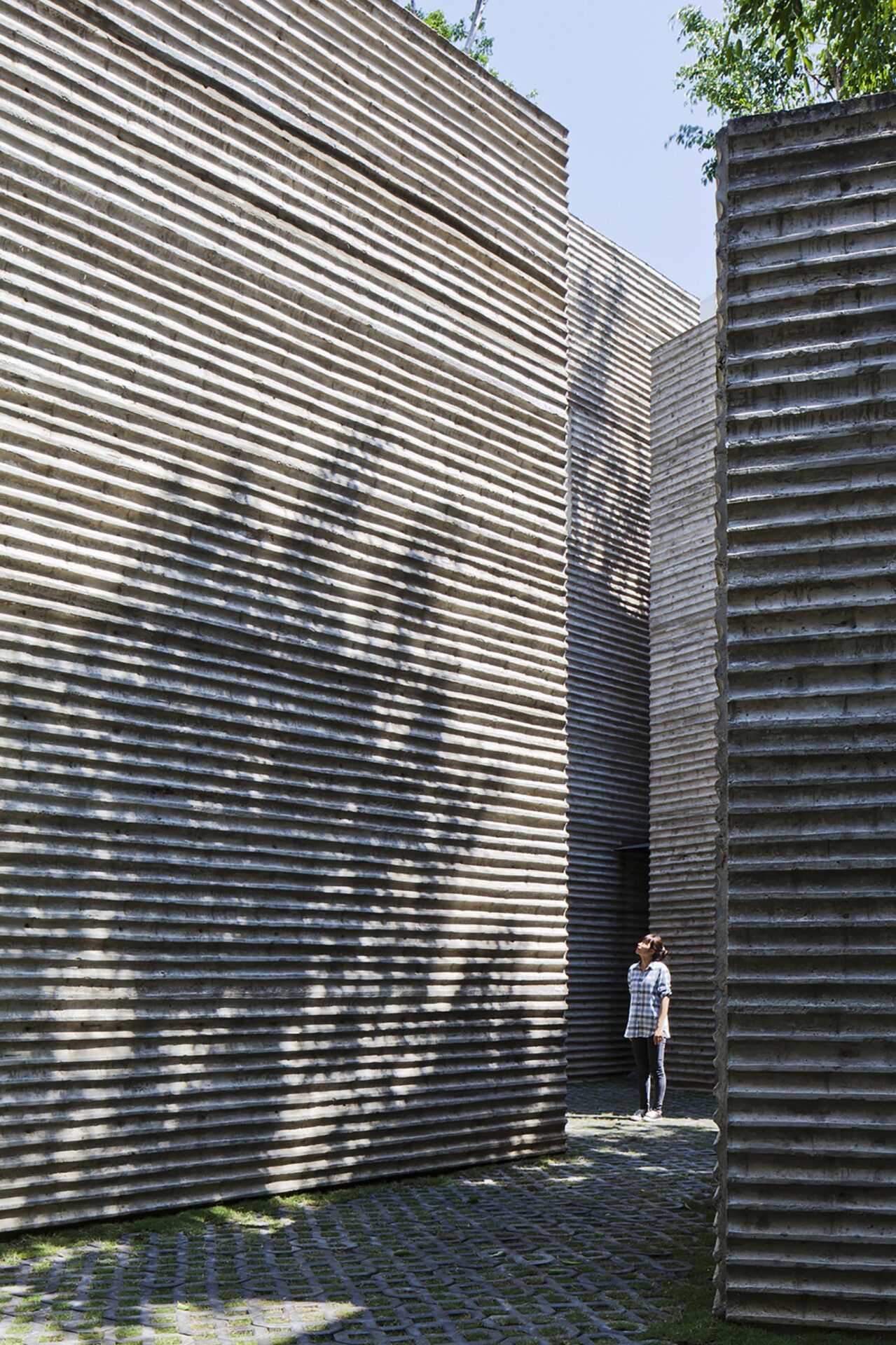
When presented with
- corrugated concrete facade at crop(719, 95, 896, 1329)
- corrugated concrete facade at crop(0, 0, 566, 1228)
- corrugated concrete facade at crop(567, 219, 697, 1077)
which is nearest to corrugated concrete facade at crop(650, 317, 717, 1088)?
corrugated concrete facade at crop(567, 219, 697, 1077)

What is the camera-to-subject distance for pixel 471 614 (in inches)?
391

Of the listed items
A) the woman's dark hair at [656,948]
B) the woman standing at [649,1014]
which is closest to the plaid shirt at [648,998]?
the woman standing at [649,1014]

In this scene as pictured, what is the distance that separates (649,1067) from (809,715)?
7.73m

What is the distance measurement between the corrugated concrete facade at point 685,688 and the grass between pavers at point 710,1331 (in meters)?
9.77

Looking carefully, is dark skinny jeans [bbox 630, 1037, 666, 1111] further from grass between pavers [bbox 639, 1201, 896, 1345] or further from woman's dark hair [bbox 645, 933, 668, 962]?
grass between pavers [bbox 639, 1201, 896, 1345]

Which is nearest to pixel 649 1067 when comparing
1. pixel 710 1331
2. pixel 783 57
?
pixel 710 1331

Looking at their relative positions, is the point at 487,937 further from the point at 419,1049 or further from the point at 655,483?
the point at 655,483

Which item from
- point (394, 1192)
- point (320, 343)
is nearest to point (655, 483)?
point (320, 343)

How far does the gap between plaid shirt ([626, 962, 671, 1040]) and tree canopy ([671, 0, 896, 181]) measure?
23.5 ft

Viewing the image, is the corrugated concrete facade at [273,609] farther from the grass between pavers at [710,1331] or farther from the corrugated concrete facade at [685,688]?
the corrugated concrete facade at [685,688]

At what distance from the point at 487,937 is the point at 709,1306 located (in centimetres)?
445

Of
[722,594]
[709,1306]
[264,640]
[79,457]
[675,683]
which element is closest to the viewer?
[709,1306]

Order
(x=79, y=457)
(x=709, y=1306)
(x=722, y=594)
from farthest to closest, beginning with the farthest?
(x=79, y=457) < (x=722, y=594) < (x=709, y=1306)

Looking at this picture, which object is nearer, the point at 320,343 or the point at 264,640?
the point at 264,640
